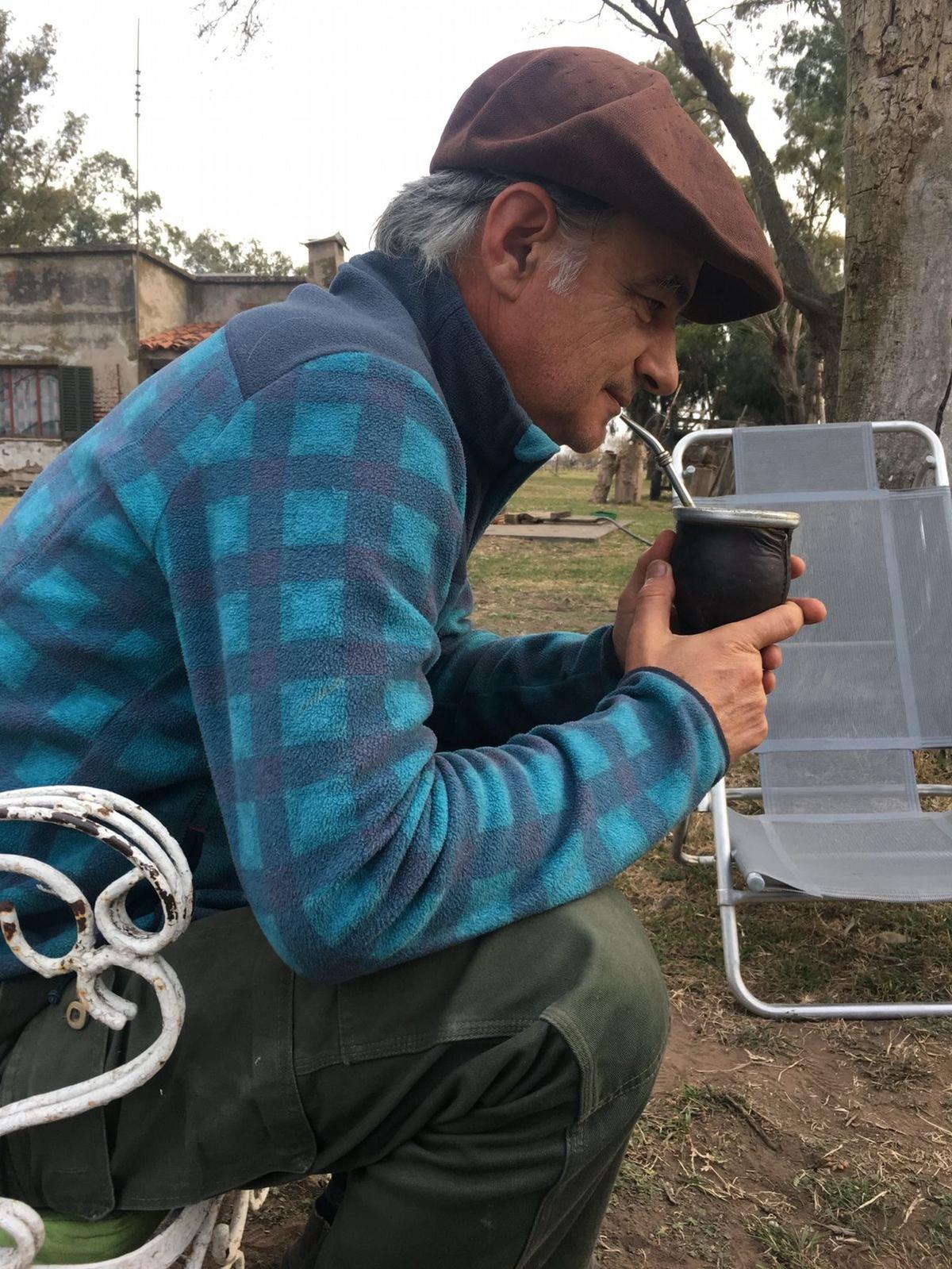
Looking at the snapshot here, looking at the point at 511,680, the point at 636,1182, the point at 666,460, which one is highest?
the point at 666,460

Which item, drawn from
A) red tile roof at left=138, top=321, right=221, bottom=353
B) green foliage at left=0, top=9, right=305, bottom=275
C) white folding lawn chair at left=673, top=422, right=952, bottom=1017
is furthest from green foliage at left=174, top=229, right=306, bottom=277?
→ white folding lawn chair at left=673, top=422, right=952, bottom=1017

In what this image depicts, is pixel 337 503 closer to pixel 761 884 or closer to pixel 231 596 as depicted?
pixel 231 596

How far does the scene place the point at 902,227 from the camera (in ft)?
12.0

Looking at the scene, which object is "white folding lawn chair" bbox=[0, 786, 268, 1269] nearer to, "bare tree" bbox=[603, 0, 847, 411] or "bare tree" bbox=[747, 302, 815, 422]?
"bare tree" bbox=[603, 0, 847, 411]

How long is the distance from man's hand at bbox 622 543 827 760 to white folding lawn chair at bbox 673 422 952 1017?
119 centimetres

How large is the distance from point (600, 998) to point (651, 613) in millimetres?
516

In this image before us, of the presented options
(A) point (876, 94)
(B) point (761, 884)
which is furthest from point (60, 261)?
(B) point (761, 884)

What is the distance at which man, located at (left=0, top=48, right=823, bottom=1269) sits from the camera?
918 millimetres

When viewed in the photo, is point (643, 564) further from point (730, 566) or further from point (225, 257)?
point (225, 257)

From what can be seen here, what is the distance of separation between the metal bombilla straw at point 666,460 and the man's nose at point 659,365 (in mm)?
150

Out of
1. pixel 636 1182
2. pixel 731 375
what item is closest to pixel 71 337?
pixel 731 375

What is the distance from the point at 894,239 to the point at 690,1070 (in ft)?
10.1

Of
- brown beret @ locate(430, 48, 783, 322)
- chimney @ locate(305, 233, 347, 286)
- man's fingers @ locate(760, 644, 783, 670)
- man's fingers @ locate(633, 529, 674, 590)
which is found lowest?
man's fingers @ locate(760, 644, 783, 670)

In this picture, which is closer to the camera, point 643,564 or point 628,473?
point 643,564
